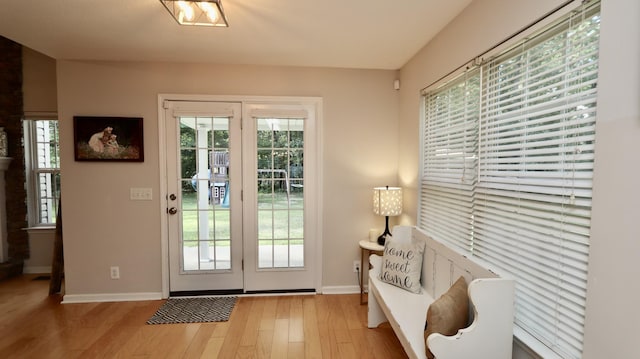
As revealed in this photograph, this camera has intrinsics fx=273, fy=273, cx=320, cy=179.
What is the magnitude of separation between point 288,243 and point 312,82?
1767 mm

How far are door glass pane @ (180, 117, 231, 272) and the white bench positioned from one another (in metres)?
1.70

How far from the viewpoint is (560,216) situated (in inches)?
46.2

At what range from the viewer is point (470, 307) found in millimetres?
1533

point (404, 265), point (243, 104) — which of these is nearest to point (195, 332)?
point (404, 265)

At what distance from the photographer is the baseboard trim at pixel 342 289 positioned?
301 cm

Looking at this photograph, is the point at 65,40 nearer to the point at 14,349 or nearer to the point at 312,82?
the point at 312,82

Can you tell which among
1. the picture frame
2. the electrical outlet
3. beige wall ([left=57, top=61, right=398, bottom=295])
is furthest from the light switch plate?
the electrical outlet

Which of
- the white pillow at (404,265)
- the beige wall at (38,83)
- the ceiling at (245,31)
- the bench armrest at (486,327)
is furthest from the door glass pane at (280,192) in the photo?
the beige wall at (38,83)

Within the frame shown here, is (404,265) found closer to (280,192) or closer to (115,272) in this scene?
(280,192)

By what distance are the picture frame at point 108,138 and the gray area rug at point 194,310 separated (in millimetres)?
1511

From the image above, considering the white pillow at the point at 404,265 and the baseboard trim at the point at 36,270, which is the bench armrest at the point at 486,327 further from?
the baseboard trim at the point at 36,270

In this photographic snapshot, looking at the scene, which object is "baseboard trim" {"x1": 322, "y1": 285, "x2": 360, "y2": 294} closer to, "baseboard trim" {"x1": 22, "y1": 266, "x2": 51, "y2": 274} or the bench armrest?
the bench armrest

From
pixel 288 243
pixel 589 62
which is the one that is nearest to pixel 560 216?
pixel 589 62

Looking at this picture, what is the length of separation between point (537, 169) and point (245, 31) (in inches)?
84.9
